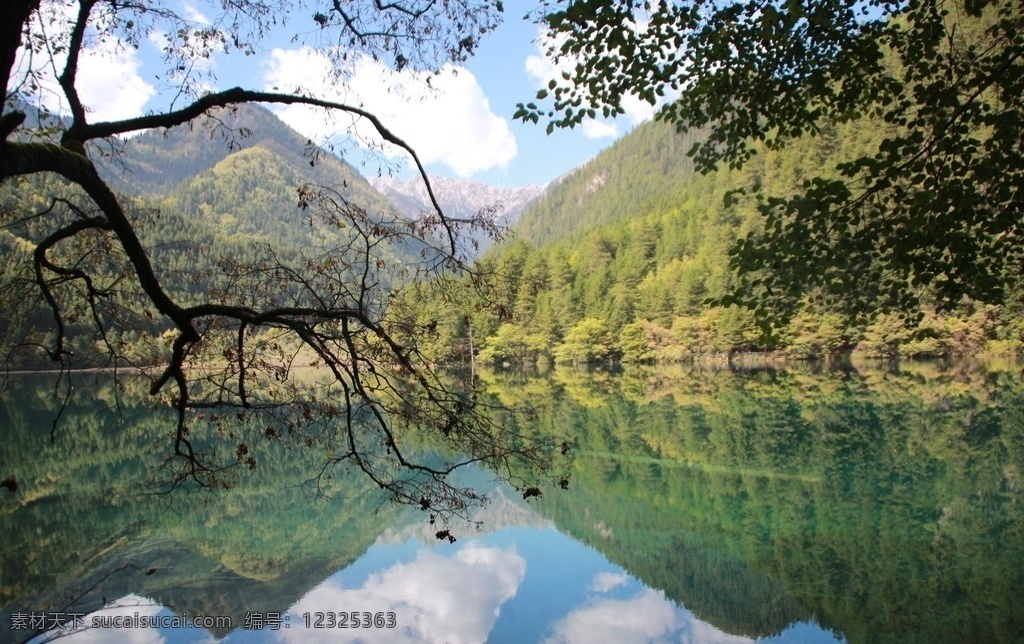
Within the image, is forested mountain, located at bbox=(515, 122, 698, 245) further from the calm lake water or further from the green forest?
the calm lake water

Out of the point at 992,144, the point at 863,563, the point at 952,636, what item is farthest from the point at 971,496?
the point at 992,144

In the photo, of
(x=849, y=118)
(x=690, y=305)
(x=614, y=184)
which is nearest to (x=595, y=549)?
(x=849, y=118)

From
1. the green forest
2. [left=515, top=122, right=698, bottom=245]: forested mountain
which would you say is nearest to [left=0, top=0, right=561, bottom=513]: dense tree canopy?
the green forest

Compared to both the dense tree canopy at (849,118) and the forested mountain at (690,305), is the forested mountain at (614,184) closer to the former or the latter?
the forested mountain at (690,305)

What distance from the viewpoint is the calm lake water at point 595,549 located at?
28.5ft

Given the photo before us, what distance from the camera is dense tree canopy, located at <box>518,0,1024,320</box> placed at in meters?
4.51

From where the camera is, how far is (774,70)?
5.53m

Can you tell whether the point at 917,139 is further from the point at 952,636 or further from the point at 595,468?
the point at 595,468

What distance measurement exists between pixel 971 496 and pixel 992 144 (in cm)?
1089

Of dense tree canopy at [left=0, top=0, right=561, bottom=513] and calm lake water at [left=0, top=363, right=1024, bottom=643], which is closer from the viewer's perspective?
dense tree canopy at [left=0, top=0, right=561, bottom=513]

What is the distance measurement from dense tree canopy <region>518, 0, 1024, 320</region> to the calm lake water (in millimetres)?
4819

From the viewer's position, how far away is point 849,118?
6.17 m

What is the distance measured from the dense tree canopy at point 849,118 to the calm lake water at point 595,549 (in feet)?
15.8

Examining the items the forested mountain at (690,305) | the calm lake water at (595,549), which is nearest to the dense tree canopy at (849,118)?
the calm lake water at (595,549)
